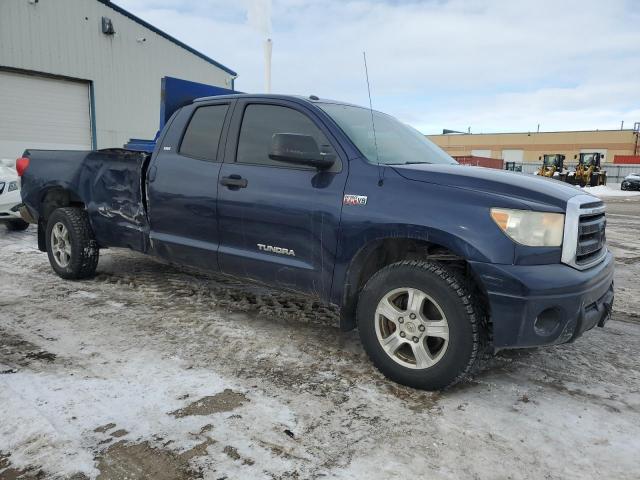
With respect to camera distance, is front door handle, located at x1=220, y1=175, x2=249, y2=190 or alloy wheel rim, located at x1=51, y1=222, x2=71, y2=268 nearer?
front door handle, located at x1=220, y1=175, x2=249, y2=190

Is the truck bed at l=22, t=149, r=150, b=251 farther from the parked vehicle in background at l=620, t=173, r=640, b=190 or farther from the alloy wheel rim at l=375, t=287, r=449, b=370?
the parked vehicle in background at l=620, t=173, r=640, b=190

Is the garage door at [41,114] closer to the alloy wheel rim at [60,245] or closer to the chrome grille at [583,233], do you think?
the alloy wheel rim at [60,245]

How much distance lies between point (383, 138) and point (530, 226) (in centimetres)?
142

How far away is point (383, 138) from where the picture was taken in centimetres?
378

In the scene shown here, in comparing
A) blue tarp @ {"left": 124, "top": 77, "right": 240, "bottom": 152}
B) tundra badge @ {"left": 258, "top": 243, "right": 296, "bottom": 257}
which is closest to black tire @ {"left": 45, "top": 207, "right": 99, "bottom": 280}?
blue tarp @ {"left": 124, "top": 77, "right": 240, "bottom": 152}

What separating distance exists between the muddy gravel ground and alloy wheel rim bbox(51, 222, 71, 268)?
3.03 feet

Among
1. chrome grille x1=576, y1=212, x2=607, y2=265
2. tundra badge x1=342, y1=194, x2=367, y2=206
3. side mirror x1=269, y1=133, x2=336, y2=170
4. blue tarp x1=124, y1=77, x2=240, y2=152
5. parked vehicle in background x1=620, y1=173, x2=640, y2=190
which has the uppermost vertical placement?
blue tarp x1=124, y1=77, x2=240, y2=152

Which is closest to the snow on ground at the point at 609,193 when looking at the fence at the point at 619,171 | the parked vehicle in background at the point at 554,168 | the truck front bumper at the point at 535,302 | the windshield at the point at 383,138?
the parked vehicle in background at the point at 554,168

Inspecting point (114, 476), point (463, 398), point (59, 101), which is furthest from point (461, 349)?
point (59, 101)

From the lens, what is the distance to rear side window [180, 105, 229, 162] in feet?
13.4

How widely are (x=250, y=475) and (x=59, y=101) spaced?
1789 centimetres

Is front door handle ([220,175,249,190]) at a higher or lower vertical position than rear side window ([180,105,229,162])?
lower

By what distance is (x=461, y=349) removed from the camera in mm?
2812

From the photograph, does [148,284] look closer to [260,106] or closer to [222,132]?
[222,132]
